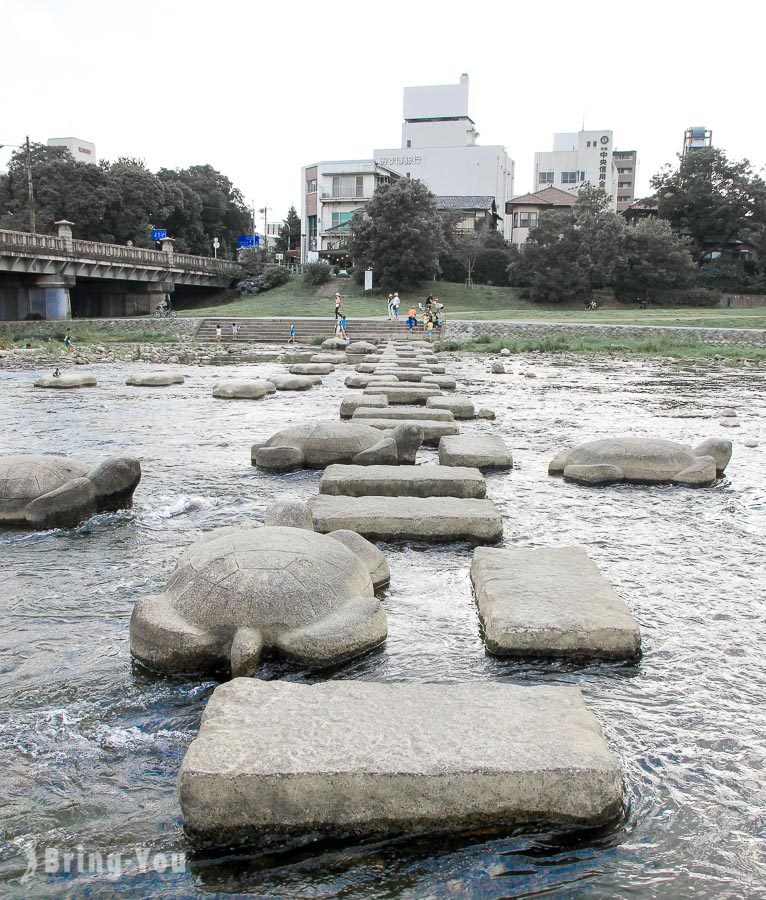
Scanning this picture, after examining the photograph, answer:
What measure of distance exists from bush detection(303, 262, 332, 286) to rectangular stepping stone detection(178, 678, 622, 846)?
51.6 meters

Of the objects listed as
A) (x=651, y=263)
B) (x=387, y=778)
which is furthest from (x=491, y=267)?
(x=387, y=778)

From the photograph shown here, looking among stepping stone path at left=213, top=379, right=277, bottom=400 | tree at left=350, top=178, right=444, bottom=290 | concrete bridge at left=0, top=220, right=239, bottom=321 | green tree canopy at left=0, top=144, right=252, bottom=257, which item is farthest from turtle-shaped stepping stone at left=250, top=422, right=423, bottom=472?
green tree canopy at left=0, top=144, right=252, bottom=257

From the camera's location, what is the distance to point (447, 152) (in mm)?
72938

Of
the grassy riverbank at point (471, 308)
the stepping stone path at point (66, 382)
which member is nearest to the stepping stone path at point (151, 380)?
the stepping stone path at point (66, 382)

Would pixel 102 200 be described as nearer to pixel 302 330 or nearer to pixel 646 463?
pixel 302 330

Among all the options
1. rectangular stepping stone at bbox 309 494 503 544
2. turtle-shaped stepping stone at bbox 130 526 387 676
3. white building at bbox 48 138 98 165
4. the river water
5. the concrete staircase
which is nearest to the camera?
the river water

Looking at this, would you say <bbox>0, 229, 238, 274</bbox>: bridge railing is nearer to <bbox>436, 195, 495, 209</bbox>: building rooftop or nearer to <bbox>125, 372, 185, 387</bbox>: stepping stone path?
<bbox>436, 195, 495, 209</bbox>: building rooftop

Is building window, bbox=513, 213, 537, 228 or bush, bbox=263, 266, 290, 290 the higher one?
building window, bbox=513, 213, 537, 228

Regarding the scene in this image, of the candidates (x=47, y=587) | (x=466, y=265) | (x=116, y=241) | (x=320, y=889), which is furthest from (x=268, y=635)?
(x=116, y=241)

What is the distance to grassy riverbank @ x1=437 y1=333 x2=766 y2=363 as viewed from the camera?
23422 millimetres

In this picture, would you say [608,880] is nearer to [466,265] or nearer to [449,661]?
[449,661]

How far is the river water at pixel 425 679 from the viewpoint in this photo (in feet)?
7.61

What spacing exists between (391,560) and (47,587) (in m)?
1.92

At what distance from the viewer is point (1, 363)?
19953mm
